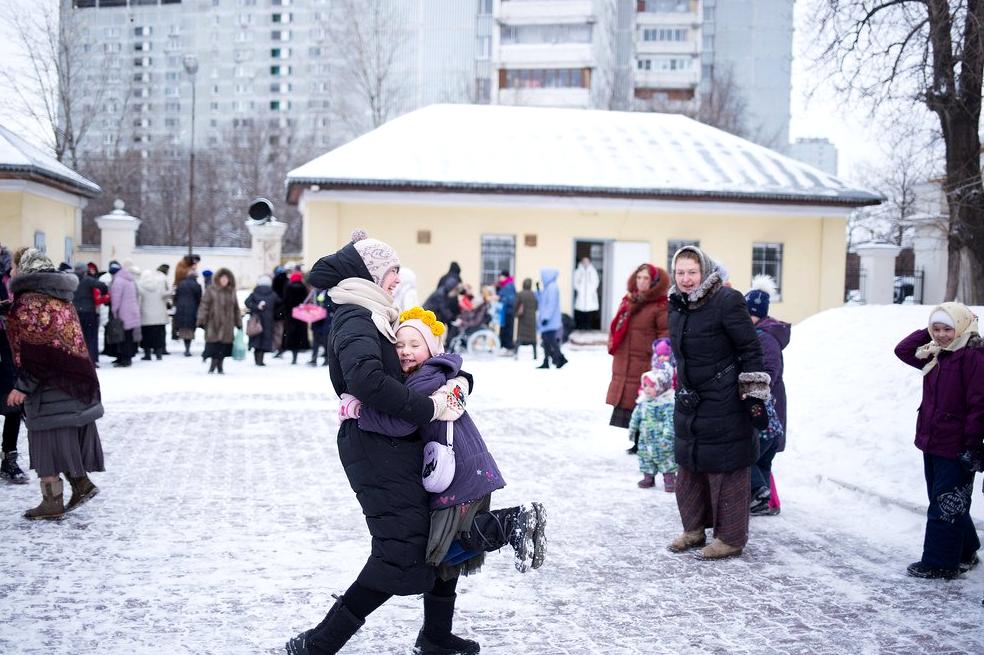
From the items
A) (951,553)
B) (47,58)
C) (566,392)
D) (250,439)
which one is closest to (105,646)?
(951,553)

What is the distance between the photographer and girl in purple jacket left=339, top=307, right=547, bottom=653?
3973 mm

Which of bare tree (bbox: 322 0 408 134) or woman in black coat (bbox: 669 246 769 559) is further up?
bare tree (bbox: 322 0 408 134)

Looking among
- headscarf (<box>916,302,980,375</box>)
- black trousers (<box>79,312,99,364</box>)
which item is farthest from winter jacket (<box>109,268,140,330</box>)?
headscarf (<box>916,302,980,375</box>)

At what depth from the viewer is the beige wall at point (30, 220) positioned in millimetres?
22641

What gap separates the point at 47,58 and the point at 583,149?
22.2 m

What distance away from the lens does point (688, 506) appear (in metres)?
6.40

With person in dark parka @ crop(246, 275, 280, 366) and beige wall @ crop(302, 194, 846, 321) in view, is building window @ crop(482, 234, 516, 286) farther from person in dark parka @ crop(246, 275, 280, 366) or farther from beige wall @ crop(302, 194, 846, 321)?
person in dark parka @ crop(246, 275, 280, 366)

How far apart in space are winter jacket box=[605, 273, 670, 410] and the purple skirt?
15.2ft

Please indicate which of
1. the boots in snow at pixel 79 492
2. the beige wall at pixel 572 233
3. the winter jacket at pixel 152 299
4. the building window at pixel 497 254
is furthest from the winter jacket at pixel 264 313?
the boots in snow at pixel 79 492

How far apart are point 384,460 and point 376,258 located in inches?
34.1

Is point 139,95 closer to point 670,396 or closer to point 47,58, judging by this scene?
point 47,58

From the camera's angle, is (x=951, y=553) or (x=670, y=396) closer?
(x=951, y=553)

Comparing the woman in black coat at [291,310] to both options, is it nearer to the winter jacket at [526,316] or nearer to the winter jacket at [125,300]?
the winter jacket at [125,300]

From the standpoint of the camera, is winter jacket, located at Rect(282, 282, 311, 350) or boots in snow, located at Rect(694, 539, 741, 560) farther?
winter jacket, located at Rect(282, 282, 311, 350)
